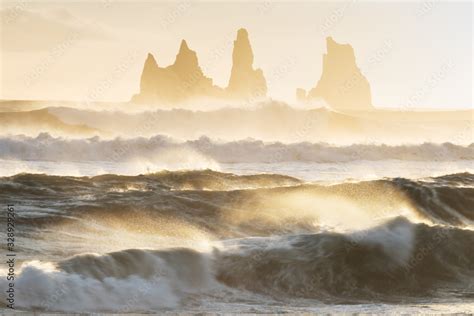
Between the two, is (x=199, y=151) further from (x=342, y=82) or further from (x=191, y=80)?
(x=342, y=82)

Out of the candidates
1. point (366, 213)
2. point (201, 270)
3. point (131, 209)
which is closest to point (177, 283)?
point (201, 270)

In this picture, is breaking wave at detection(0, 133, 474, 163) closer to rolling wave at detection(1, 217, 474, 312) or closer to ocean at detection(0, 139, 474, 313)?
ocean at detection(0, 139, 474, 313)

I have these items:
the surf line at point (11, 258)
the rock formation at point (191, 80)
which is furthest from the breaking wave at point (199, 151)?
the rock formation at point (191, 80)

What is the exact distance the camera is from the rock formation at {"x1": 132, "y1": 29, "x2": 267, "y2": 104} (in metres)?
97.0

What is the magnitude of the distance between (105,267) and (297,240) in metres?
3.89

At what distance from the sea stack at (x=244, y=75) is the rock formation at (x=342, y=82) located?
27.8 ft

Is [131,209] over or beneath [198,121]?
beneath

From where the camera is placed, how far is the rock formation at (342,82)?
11125 centimetres

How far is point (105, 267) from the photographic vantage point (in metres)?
13.5

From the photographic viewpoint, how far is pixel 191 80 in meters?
99.1

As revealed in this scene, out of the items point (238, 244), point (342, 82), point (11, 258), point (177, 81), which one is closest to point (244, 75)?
point (177, 81)

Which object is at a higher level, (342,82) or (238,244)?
(342,82)

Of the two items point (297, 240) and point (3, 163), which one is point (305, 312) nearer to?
point (297, 240)

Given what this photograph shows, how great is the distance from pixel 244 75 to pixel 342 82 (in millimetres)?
16369
